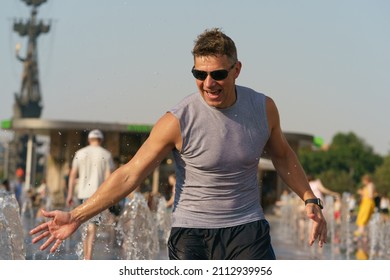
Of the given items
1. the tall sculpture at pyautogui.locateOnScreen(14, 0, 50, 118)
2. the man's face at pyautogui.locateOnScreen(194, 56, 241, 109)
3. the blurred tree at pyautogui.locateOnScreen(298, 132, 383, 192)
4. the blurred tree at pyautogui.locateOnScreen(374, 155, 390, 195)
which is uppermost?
the man's face at pyautogui.locateOnScreen(194, 56, 241, 109)

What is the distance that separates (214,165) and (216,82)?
0.39 metres

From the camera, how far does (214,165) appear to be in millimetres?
4551

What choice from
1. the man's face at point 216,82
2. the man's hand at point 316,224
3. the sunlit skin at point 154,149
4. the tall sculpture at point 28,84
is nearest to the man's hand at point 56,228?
the sunlit skin at point 154,149

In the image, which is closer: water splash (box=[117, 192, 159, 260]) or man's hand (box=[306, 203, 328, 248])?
man's hand (box=[306, 203, 328, 248])

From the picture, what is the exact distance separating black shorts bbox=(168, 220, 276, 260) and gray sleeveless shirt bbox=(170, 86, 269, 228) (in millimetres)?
34

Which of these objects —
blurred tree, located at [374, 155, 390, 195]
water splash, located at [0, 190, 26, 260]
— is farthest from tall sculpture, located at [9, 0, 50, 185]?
water splash, located at [0, 190, 26, 260]

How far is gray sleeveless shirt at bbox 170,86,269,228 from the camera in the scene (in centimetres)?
457

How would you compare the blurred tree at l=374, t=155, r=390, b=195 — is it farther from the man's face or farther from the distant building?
the man's face

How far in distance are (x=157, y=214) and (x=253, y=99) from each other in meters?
13.1

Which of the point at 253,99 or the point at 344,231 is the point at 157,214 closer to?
the point at 344,231

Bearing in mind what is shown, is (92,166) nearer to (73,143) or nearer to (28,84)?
(73,143)

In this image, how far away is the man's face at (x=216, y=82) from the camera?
14.9 ft
